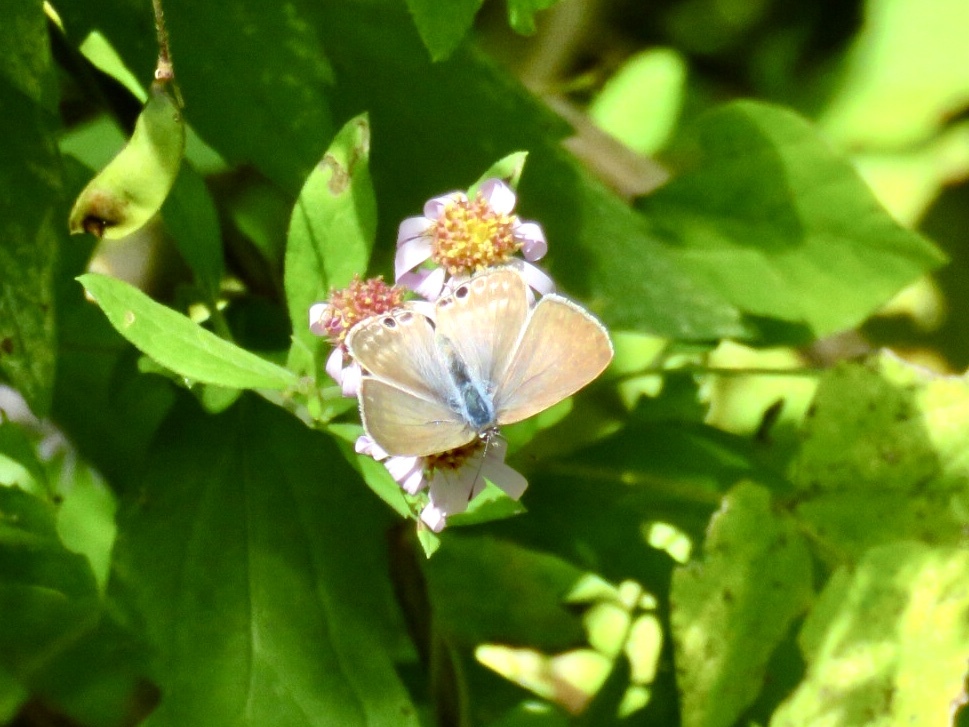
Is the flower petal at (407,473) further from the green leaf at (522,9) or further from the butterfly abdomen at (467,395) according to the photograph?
the green leaf at (522,9)

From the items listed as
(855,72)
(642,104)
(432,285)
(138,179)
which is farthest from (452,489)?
(855,72)

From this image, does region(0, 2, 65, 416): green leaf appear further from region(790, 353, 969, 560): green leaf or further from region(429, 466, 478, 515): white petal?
region(790, 353, 969, 560): green leaf

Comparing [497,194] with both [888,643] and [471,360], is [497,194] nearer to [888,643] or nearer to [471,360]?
[471,360]

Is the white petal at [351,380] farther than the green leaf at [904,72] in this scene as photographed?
No

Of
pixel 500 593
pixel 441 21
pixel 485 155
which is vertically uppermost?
pixel 441 21

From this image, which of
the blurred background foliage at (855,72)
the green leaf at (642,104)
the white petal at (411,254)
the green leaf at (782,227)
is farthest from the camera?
the blurred background foliage at (855,72)

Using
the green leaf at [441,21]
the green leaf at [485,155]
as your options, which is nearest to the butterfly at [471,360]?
the green leaf at [441,21]
